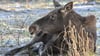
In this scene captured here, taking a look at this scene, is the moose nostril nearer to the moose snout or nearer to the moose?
the moose snout

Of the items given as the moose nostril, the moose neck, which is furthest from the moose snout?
the moose neck

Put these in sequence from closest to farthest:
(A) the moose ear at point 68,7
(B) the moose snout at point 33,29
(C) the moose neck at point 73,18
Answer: (B) the moose snout at point 33,29 → (A) the moose ear at point 68,7 → (C) the moose neck at point 73,18

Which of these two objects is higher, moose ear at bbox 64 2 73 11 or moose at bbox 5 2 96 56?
moose ear at bbox 64 2 73 11

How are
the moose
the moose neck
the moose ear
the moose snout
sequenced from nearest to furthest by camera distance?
the moose snout → the moose ear → the moose → the moose neck

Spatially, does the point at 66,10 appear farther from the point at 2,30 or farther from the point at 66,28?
the point at 2,30

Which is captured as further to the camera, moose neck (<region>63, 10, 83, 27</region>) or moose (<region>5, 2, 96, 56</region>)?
moose neck (<region>63, 10, 83, 27</region>)

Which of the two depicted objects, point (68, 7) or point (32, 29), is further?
point (68, 7)

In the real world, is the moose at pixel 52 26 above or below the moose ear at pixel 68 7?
below

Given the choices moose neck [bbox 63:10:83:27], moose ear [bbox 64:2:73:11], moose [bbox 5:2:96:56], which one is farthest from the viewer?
moose neck [bbox 63:10:83:27]

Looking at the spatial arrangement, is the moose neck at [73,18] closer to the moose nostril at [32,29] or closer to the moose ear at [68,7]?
the moose ear at [68,7]

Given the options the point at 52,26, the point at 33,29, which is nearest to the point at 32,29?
the point at 33,29

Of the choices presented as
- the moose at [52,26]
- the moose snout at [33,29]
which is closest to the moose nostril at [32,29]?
the moose snout at [33,29]

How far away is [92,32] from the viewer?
9391 mm

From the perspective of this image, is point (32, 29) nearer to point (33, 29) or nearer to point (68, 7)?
point (33, 29)
